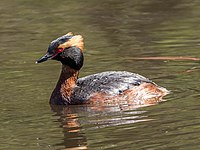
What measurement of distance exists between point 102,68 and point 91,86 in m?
2.01

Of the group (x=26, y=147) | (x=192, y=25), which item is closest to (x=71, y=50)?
(x=26, y=147)

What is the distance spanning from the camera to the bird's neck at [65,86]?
12602 millimetres

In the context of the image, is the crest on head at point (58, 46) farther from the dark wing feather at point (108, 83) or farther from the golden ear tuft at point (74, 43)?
the dark wing feather at point (108, 83)

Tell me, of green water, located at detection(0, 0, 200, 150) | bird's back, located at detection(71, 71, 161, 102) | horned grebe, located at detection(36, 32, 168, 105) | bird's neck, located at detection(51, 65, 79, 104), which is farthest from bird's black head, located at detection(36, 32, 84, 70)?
green water, located at detection(0, 0, 200, 150)

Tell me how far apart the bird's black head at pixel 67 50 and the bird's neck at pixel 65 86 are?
6.3 inches

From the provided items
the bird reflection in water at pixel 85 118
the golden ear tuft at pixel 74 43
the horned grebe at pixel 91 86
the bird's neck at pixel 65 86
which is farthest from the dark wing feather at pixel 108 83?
the golden ear tuft at pixel 74 43

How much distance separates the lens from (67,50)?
12.7 metres

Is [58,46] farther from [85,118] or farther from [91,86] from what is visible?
[85,118]

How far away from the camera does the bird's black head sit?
12625 mm

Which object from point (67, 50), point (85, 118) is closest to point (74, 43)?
point (67, 50)

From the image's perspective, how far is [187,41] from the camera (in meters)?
15.8

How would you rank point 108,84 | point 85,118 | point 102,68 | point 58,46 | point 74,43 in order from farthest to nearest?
point 102,68 < point 74,43 < point 58,46 < point 108,84 < point 85,118

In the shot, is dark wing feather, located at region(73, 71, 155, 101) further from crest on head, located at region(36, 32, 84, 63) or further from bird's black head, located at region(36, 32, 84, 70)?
crest on head, located at region(36, 32, 84, 63)

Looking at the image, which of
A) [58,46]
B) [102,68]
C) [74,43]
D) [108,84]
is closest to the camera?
[108,84]
